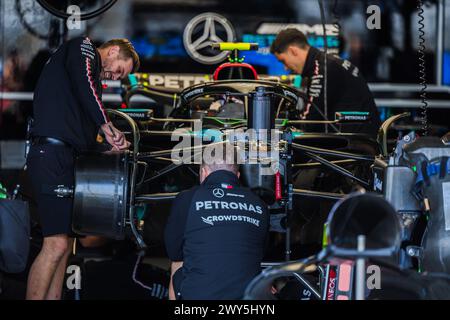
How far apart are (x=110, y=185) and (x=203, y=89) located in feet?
4.92

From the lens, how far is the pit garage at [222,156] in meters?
4.27

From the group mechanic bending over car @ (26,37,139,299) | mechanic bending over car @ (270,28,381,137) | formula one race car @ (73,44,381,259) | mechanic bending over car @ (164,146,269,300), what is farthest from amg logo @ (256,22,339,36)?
mechanic bending over car @ (164,146,269,300)

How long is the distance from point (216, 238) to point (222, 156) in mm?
434

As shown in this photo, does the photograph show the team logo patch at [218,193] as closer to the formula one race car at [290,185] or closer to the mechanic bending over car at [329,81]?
the formula one race car at [290,185]

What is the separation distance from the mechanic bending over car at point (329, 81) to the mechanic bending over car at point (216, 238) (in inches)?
122

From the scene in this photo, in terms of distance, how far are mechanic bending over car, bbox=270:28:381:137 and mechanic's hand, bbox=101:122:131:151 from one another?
2.42 meters

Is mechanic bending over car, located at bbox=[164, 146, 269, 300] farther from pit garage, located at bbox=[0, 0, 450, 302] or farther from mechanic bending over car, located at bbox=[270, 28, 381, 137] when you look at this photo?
mechanic bending over car, located at bbox=[270, 28, 381, 137]

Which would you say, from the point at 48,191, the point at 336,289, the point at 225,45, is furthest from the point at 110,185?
the point at 225,45

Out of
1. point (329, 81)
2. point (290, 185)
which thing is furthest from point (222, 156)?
point (329, 81)

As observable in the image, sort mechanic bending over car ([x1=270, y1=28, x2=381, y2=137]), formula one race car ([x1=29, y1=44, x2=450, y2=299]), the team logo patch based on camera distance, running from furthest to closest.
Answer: mechanic bending over car ([x1=270, y1=28, x2=381, y2=137]), the team logo patch, formula one race car ([x1=29, y1=44, x2=450, y2=299])

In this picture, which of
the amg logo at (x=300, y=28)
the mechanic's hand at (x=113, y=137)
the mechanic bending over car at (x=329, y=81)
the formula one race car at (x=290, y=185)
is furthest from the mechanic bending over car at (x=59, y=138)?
the amg logo at (x=300, y=28)

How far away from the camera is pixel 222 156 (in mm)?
4469

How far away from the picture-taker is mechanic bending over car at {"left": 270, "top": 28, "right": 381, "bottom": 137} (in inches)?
296

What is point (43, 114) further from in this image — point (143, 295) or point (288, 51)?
point (288, 51)
